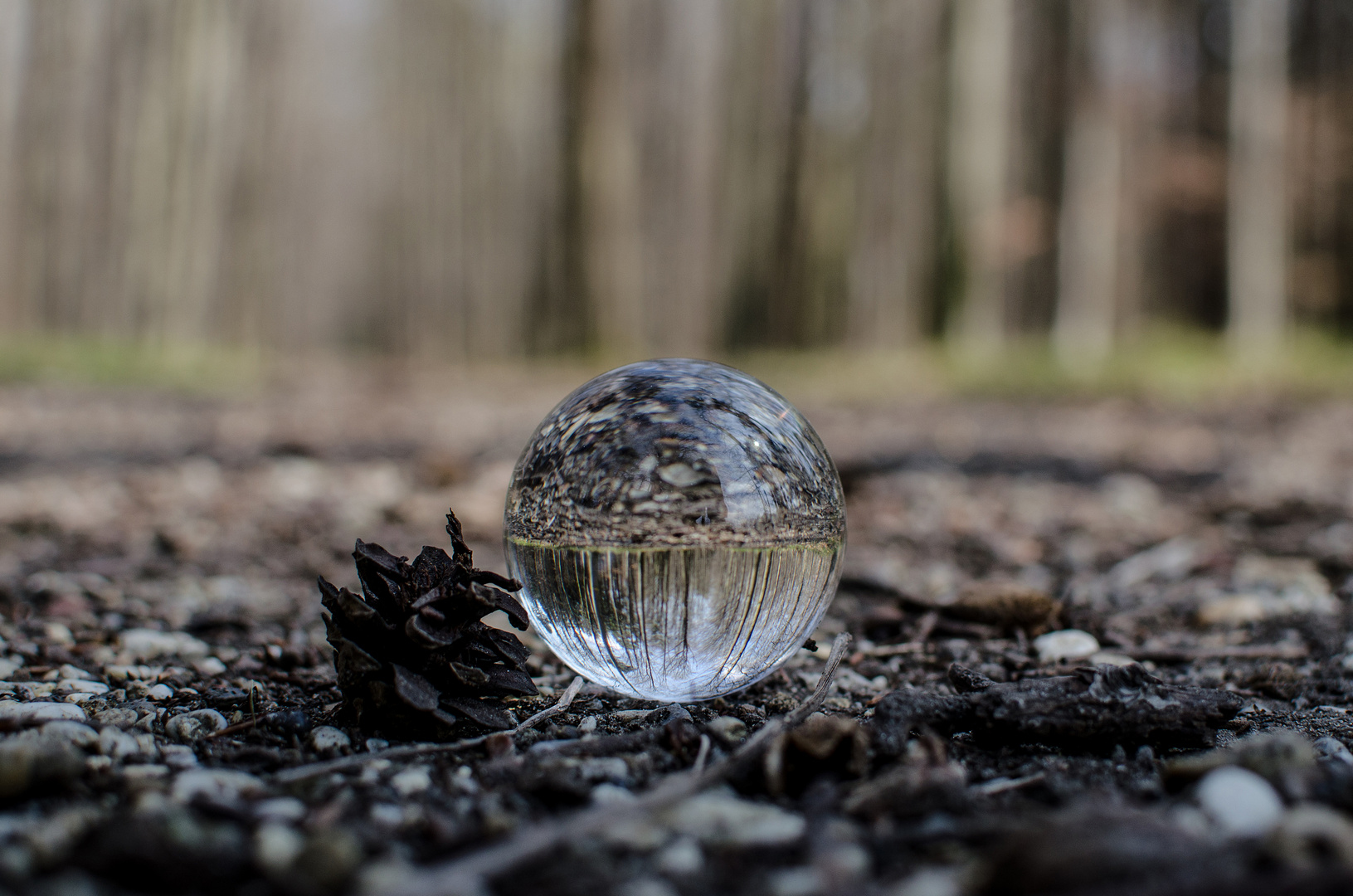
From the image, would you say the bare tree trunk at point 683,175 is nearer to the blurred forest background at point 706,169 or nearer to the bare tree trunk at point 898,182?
the blurred forest background at point 706,169

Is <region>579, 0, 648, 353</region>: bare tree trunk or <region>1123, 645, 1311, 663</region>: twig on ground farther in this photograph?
<region>579, 0, 648, 353</region>: bare tree trunk

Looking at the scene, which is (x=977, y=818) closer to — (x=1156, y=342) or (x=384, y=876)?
(x=384, y=876)

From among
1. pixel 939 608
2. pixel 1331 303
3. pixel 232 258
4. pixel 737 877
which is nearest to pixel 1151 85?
pixel 1331 303

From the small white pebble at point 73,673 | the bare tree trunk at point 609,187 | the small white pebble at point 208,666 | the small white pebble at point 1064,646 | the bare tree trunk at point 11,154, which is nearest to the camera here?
the small white pebble at point 73,673

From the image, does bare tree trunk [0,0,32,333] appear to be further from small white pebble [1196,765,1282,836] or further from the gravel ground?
small white pebble [1196,765,1282,836]

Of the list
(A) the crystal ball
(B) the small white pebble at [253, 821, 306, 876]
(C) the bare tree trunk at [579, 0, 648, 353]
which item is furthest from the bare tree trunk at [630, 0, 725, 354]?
(B) the small white pebble at [253, 821, 306, 876]

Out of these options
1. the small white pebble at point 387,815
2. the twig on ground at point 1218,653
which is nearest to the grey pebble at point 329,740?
the small white pebble at point 387,815

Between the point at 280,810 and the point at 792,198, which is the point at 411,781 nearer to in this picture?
the point at 280,810
